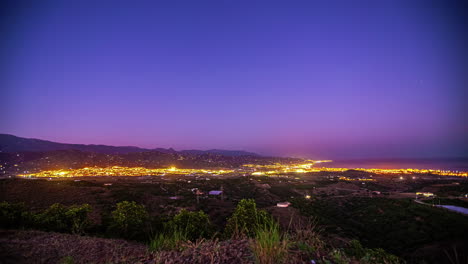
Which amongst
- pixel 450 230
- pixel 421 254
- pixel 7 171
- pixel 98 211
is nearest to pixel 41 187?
pixel 98 211

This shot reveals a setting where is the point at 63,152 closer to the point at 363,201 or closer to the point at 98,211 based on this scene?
the point at 98,211

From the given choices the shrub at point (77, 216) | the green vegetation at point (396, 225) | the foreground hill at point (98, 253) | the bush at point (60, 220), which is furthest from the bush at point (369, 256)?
the shrub at point (77, 216)

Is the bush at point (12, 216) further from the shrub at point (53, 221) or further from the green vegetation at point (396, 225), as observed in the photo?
the green vegetation at point (396, 225)

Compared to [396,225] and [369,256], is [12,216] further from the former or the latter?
[396,225]

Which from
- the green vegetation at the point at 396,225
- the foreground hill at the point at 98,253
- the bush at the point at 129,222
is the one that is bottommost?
the green vegetation at the point at 396,225

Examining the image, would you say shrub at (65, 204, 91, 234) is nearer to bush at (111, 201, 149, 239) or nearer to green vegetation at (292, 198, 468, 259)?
bush at (111, 201, 149, 239)
